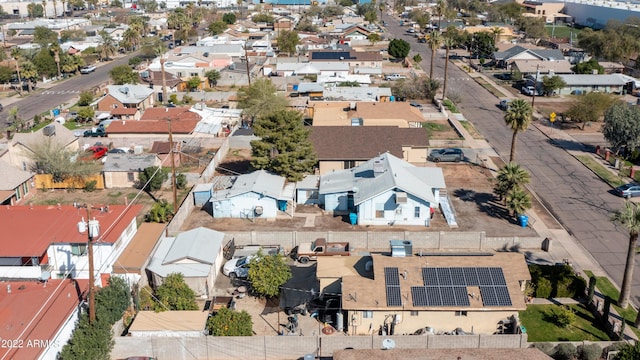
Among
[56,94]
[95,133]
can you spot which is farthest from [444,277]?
[56,94]

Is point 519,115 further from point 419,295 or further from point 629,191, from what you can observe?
point 419,295

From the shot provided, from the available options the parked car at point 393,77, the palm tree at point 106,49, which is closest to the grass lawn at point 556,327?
the parked car at point 393,77

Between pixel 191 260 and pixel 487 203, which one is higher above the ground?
pixel 191 260

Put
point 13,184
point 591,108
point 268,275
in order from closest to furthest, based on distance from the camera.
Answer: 1. point 268,275
2. point 13,184
3. point 591,108

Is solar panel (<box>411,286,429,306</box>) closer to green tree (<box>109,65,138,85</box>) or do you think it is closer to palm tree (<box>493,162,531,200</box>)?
palm tree (<box>493,162,531,200</box>)

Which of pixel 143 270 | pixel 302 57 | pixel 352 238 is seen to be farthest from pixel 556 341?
pixel 302 57
